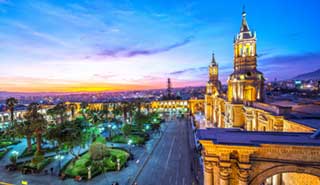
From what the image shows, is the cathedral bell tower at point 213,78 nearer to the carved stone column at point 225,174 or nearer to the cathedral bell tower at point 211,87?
the cathedral bell tower at point 211,87

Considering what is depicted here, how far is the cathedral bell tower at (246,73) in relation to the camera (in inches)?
1095

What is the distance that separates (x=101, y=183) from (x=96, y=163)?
4.27 metres

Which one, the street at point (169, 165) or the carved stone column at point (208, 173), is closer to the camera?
the carved stone column at point (208, 173)

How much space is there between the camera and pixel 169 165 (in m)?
25.2

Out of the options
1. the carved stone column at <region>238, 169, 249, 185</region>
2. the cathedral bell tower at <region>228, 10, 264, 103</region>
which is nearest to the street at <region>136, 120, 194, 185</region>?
the carved stone column at <region>238, 169, 249, 185</region>

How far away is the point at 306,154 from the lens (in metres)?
9.10

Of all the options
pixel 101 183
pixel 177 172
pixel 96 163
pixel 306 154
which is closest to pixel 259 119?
pixel 177 172

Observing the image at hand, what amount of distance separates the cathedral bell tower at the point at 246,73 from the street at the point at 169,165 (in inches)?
492

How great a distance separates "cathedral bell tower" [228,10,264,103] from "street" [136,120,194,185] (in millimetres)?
12485

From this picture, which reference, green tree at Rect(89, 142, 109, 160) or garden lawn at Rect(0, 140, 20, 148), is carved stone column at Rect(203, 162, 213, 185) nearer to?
green tree at Rect(89, 142, 109, 160)

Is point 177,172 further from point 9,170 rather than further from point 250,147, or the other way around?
point 9,170

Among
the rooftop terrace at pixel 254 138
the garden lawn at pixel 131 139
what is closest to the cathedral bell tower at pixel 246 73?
the rooftop terrace at pixel 254 138

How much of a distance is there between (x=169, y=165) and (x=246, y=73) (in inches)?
725

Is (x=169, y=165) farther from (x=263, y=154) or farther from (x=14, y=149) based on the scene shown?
(x=14, y=149)
